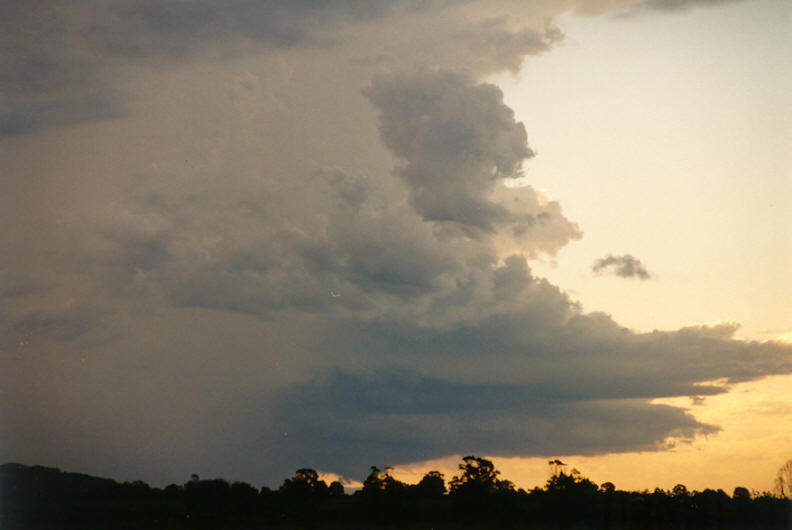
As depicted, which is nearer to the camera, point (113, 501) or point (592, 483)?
point (113, 501)

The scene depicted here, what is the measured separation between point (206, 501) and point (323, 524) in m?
22.7

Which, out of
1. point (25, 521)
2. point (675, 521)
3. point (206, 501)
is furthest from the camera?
point (206, 501)

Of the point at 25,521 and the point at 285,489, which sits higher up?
the point at 285,489

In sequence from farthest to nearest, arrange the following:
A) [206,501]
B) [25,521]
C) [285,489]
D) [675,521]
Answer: [285,489] → [206,501] → [675,521] → [25,521]

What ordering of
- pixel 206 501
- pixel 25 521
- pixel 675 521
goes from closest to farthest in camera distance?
pixel 25 521 → pixel 675 521 → pixel 206 501

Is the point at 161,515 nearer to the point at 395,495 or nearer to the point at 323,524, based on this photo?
the point at 323,524

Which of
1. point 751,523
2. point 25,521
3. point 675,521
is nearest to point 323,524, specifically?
point 25,521

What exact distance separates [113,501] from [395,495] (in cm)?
5556

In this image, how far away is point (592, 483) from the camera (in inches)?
7736

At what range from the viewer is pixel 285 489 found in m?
187

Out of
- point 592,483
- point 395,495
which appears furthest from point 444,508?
point 592,483

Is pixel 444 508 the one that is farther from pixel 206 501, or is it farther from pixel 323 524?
pixel 206 501

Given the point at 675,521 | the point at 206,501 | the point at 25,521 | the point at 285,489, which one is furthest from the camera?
the point at 285,489

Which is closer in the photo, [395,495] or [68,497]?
[68,497]
